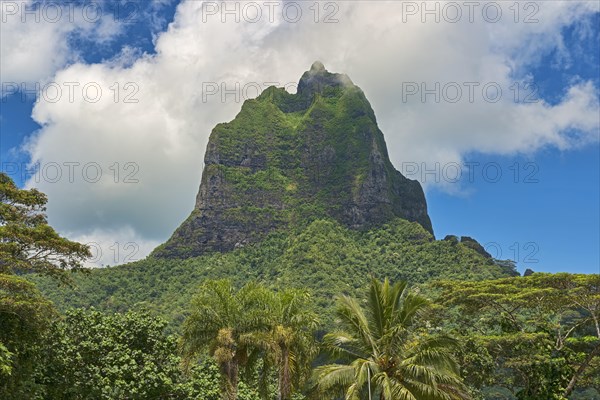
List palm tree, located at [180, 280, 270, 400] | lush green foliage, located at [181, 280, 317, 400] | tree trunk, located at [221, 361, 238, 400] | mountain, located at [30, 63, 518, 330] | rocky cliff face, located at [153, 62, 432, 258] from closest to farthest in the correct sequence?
1. lush green foliage, located at [181, 280, 317, 400]
2. palm tree, located at [180, 280, 270, 400]
3. tree trunk, located at [221, 361, 238, 400]
4. mountain, located at [30, 63, 518, 330]
5. rocky cliff face, located at [153, 62, 432, 258]

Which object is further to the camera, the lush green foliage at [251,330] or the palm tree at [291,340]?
the lush green foliage at [251,330]

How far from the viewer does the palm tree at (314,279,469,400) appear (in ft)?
55.4

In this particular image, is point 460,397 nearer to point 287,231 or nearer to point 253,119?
point 287,231

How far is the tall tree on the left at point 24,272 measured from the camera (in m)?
18.0

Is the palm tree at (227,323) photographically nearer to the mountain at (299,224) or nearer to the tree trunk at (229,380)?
the tree trunk at (229,380)

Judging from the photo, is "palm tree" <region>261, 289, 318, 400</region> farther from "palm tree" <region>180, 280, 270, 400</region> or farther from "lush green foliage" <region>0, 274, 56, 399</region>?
"lush green foliage" <region>0, 274, 56, 399</region>

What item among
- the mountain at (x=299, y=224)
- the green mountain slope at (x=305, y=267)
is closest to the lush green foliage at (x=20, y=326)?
the mountain at (x=299, y=224)

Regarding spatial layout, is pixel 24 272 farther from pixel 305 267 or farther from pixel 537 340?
pixel 305 267

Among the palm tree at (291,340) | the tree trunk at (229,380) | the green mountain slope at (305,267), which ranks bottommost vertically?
the tree trunk at (229,380)

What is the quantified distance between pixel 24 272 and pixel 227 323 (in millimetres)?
7196

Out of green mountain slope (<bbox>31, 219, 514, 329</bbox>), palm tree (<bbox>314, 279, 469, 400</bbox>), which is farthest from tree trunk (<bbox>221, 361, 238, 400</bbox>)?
green mountain slope (<bbox>31, 219, 514, 329</bbox>)

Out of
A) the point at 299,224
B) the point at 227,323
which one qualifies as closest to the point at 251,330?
the point at 227,323

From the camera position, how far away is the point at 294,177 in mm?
177250

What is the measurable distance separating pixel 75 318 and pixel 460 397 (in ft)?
48.7
